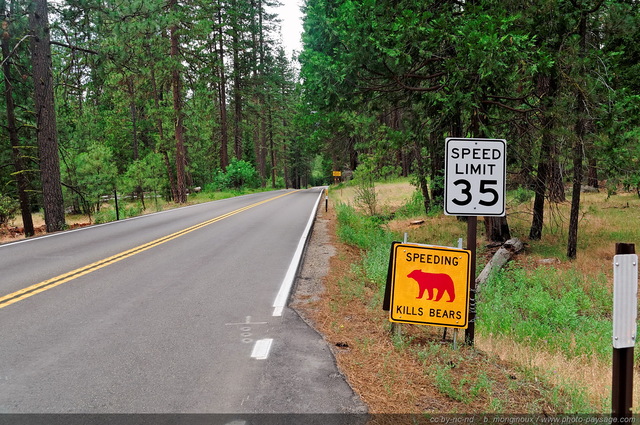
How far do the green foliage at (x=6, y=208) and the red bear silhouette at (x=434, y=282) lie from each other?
21.1 metres

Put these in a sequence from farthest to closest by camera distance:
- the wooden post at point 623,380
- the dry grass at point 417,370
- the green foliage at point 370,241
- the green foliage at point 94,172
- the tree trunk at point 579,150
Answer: the green foliage at point 94,172 → the tree trunk at point 579,150 → the green foliage at point 370,241 → the dry grass at point 417,370 → the wooden post at point 623,380

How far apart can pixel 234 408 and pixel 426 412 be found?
64.5 inches

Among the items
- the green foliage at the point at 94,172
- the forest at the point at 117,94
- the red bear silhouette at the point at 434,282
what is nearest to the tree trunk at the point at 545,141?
the red bear silhouette at the point at 434,282

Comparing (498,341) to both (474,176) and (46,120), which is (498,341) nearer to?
(474,176)

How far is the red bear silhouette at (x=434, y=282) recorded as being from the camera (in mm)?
5141

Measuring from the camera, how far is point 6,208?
66.1ft

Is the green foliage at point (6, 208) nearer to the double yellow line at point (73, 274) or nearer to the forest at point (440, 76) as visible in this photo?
the forest at point (440, 76)

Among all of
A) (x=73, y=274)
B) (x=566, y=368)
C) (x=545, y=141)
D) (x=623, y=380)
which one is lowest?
(x=566, y=368)

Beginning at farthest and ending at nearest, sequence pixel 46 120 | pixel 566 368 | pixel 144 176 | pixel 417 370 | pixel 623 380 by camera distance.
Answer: pixel 144 176 → pixel 46 120 → pixel 566 368 → pixel 417 370 → pixel 623 380

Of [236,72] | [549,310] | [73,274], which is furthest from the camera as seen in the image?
[236,72]

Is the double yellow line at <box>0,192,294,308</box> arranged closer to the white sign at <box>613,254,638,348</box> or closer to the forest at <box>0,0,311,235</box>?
the forest at <box>0,0,311,235</box>

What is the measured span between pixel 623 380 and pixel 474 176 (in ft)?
9.13

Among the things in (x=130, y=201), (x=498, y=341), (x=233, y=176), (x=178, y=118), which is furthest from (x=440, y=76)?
(x=130, y=201)

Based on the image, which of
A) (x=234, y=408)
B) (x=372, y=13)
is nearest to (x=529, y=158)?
(x=372, y=13)
